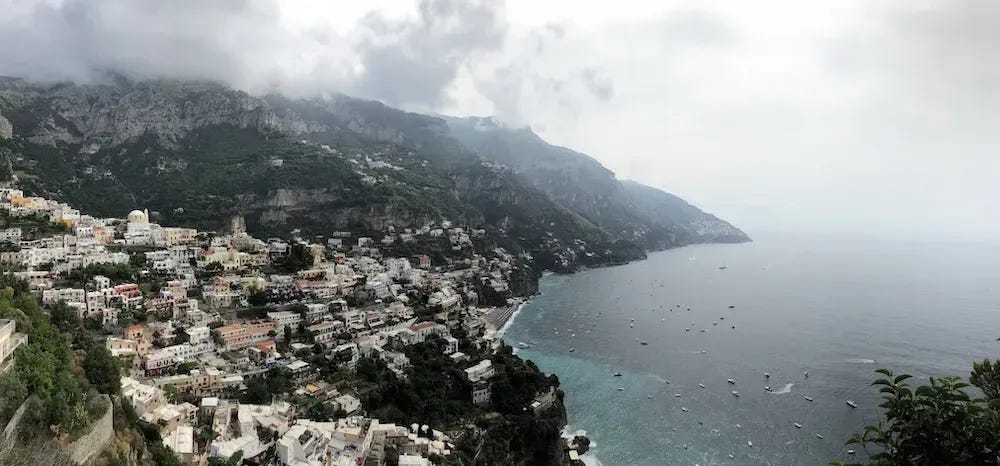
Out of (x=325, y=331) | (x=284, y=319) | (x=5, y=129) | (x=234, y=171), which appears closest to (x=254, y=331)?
(x=284, y=319)

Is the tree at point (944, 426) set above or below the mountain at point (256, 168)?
below

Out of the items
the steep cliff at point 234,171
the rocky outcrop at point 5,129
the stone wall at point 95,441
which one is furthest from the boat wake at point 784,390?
the rocky outcrop at point 5,129

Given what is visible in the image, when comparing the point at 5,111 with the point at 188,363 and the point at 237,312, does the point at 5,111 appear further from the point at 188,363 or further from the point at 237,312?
the point at 188,363

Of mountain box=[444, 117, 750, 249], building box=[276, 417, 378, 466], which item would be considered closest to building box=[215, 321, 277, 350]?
building box=[276, 417, 378, 466]

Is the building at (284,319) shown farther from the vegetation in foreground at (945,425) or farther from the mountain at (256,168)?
the vegetation in foreground at (945,425)

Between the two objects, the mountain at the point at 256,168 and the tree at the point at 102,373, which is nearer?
the tree at the point at 102,373

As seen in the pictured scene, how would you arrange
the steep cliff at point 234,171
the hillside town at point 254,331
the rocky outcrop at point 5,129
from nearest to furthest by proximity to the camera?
1. the hillside town at point 254,331
2. the rocky outcrop at point 5,129
3. the steep cliff at point 234,171

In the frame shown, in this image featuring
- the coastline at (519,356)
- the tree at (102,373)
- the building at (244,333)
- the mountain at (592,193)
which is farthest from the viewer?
the mountain at (592,193)

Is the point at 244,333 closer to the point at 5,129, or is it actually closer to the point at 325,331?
the point at 325,331

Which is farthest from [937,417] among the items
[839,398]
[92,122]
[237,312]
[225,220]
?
[92,122]
